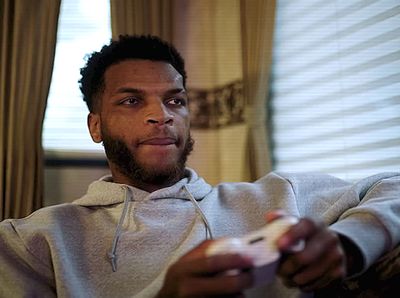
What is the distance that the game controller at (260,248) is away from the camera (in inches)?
21.4

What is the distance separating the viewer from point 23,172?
164cm

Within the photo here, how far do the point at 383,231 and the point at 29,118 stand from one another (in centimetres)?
130

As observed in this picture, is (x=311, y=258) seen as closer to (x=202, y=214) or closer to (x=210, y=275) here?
(x=210, y=275)

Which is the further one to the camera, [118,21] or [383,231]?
[118,21]

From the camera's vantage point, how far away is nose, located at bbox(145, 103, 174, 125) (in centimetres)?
115

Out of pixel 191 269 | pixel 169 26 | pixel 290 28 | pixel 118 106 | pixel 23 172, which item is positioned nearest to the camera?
pixel 191 269

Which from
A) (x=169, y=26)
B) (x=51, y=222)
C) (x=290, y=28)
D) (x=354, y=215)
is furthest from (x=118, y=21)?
(x=354, y=215)

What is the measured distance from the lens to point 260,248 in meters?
0.55

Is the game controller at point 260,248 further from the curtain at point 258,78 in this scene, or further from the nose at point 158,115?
the curtain at point 258,78

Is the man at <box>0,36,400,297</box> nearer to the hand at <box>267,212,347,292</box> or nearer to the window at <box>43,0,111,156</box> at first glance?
the hand at <box>267,212,347,292</box>

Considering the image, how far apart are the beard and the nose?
0.08 metres

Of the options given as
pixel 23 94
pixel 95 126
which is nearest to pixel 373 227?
pixel 95 126

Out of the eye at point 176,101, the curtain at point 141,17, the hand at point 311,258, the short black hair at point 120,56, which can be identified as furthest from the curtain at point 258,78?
the hand at point 311,258

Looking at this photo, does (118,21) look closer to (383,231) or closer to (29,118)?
(29,118)
